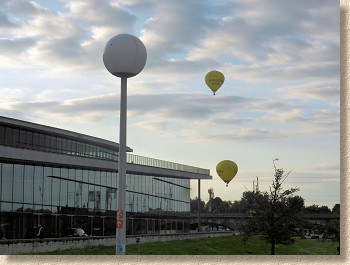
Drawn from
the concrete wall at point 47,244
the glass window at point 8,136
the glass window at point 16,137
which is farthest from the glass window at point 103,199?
the glass window at point 8,136

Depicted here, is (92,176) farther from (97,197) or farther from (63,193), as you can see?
(63,193)

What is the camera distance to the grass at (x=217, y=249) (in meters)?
32.1

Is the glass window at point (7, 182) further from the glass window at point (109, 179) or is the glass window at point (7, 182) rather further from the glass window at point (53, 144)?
the glass window at point (109, 179)

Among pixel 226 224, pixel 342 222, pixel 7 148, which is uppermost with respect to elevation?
pixel 7 148

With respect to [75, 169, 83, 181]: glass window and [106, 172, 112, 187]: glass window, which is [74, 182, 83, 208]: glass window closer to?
[75, 169, 83, 181]: glass window

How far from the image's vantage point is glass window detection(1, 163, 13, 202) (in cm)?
3638

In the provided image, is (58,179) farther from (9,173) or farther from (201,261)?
(201,261)

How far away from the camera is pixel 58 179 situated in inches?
1646

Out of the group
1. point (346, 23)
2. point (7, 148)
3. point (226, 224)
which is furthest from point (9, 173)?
point (226, 224)

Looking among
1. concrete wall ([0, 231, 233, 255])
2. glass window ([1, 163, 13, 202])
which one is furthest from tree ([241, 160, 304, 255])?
glass window ([1, 163, 13, 202])

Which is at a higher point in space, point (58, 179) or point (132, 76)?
→ point (132, 76)

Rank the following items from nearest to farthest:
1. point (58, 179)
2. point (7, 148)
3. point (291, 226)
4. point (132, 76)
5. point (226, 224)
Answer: point (132, 76), point (7, 148), point (291, 226), point (58, 179), point (226, 224)

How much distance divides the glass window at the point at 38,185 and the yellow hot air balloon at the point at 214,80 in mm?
19660

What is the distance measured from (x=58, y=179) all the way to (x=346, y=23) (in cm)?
3274
